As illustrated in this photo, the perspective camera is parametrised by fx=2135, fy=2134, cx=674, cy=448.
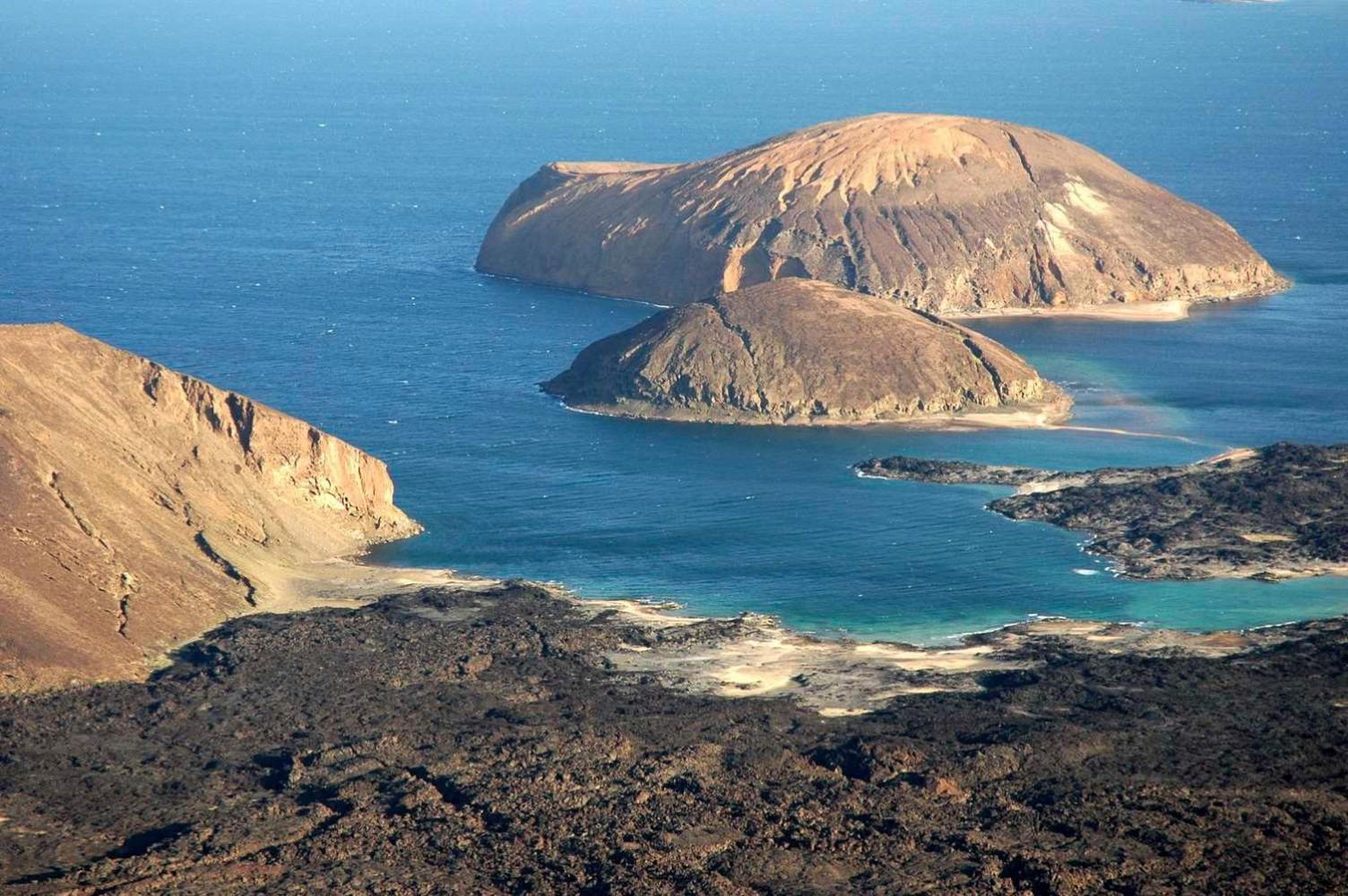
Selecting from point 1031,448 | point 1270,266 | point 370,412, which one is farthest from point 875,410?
point 1270,266

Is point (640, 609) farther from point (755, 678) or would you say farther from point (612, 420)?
point (612, 420)

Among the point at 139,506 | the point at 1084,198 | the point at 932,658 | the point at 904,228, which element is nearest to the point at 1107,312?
the point at 1084,198

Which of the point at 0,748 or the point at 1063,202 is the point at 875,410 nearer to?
the point at 1063,202

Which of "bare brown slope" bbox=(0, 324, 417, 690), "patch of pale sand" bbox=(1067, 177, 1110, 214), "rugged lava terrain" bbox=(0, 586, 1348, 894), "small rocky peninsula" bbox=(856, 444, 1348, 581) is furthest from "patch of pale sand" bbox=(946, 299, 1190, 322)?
"rugged lava terrain" bbox=(0, 586, 1348, 894)

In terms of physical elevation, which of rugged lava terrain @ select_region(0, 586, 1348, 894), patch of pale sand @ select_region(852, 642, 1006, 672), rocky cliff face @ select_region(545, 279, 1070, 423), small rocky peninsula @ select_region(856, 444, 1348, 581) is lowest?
rugged lava terrain @ select_region(0, 586, 1348, 894)

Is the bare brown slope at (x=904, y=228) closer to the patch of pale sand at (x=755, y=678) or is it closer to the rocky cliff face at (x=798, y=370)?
the rocky cliff face at (x=798, y=370)

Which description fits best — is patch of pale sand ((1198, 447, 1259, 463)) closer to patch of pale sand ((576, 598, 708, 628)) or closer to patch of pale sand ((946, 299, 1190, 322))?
patch of pale sand ((576, 598, 708, 628))
